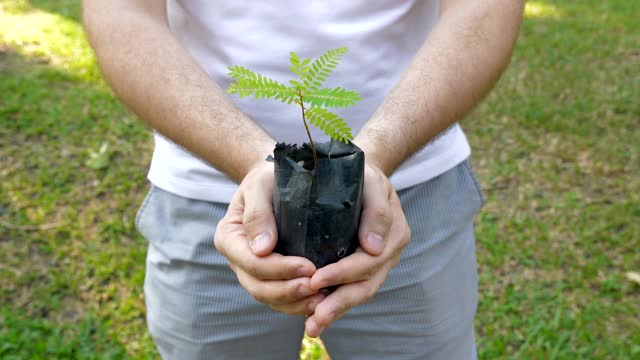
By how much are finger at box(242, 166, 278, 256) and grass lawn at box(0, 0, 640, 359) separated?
2458 mm

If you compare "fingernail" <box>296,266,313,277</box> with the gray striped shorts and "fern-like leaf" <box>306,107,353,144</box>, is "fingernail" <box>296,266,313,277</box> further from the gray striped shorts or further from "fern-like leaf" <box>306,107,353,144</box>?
the gray striped shorts

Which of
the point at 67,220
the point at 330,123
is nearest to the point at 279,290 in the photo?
the point at 330,123

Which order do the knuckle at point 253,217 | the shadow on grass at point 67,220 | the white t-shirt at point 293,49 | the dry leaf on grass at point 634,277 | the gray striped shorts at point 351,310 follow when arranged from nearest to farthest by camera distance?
1. the knuckle at point 253,217
2. the white t-shirt at point 293,49
3. the gray striped shorts at point 351,310
4. the shadow on grass at point 67,220
5. the dry leaf on grass at point 634,277

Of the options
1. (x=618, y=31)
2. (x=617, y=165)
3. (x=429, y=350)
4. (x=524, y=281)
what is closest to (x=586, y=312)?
(x=524, y=281)

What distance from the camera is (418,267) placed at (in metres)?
2.11

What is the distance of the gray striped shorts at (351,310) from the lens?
6.84ft

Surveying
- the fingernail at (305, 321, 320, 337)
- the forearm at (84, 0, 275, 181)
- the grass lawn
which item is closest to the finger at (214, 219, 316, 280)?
the fingernail at (305, 321, 320, 337)

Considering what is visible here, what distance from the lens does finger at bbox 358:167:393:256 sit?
4.85 feet

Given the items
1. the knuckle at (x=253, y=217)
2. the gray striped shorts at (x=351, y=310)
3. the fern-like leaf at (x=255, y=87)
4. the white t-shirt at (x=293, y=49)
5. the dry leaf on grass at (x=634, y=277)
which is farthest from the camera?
the dry leaf on grass at (x=634, y=277)

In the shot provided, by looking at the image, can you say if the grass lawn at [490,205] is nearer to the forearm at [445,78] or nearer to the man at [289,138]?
the man at [289,138]

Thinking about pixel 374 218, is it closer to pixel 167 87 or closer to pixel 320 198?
pixel 320 198

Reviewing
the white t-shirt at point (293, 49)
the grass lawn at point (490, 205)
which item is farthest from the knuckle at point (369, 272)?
the grass lawn at point (490, 205)

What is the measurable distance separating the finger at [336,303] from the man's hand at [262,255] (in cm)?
3

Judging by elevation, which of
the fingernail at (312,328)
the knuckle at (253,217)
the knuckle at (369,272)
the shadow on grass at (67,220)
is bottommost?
the shadow on grass at (67,220)
